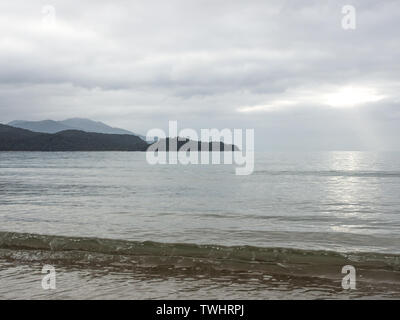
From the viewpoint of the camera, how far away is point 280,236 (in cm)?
1809

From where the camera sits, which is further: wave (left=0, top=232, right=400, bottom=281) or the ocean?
wave (left=0, top=232, right=400, bottom=281)

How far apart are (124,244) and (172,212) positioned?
11.1 metres

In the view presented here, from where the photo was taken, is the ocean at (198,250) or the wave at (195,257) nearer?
Result: the ocean at (198,250)

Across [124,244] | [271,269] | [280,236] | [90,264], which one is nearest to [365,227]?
[280,236]

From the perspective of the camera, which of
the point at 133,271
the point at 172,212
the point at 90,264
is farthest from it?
the point at 172,212

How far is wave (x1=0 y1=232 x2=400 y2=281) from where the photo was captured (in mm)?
12258

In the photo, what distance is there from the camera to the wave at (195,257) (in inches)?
483

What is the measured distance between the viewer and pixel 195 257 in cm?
1372

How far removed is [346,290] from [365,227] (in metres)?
12.2

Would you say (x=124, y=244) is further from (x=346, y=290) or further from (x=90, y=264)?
(x=346, y=290)

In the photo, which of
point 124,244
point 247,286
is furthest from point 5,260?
point 247,286

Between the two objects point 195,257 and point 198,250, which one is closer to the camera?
point 195,257
